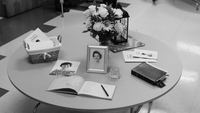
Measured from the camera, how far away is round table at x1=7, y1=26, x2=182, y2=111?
1.33m

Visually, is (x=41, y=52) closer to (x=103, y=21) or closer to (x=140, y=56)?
(x=103, y=21)

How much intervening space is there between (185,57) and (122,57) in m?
1.34

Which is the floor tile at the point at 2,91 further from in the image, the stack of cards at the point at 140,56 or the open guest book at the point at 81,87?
the stack of cards at the point at 140,56

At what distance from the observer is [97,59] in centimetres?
159

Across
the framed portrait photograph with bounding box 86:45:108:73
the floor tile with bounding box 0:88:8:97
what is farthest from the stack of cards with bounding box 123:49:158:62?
the floor tile with bounding box 0:88:8:97

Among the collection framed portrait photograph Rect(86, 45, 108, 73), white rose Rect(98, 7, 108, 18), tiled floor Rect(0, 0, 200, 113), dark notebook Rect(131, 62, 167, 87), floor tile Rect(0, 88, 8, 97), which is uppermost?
white rose Rect(98, 7, 108, 18)

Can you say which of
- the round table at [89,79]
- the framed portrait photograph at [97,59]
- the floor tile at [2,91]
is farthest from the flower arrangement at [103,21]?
the floor tile at [2,91]

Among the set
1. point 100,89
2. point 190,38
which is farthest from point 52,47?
point 190,38

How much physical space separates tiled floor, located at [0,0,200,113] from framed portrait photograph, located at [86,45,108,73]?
603mm

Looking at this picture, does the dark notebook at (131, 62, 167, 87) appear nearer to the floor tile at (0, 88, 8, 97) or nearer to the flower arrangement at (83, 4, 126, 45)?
the flower arrangement at (83, 4, 126, 45)

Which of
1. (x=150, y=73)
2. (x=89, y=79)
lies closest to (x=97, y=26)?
(x=89, y=79)

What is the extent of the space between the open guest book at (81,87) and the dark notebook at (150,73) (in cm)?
20

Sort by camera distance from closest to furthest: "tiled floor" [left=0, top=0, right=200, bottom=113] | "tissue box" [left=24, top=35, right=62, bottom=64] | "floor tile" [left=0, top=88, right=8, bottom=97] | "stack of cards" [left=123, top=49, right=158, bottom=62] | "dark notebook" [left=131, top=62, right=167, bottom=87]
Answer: "dark notebook" [left=131, top=62, right=167, bottom=87]
"tissue box" [left=24, top=35, right=62, bottom=64]
"stack of cards" [left=123, top=49, right=158, bottom=62]
"tiled floor" [left=0, top=0, right=200, bottom=113]
"floor tile" [left=0, top=88, right=8, bottom=97]

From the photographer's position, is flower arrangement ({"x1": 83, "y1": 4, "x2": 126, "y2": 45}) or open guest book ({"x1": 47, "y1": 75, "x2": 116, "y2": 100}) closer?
open guest book ({"x1": 47, "y1": 75, "x2": 116, "y2": 100})
